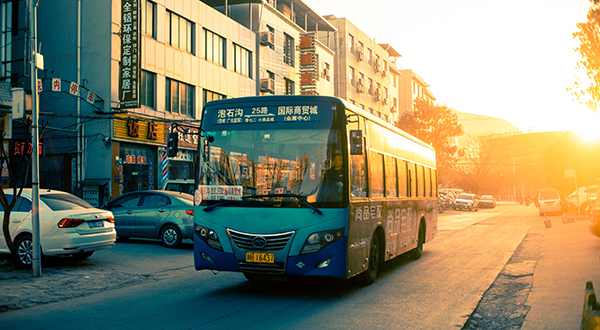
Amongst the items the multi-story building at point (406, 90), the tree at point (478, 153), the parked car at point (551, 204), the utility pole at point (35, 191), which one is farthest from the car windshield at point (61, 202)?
the tree at point (478, 153)

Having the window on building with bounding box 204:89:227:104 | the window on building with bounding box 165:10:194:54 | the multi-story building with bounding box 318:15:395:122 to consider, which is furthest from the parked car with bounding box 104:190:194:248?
the multi-story building with bounding box 318:15:395:122

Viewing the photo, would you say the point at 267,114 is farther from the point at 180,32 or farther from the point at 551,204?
the point at 551,204

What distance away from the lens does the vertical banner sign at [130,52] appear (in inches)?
877

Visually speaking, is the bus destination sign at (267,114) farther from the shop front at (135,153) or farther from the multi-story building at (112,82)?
the shop front at (135,153)

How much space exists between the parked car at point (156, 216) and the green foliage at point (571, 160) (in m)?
37.6

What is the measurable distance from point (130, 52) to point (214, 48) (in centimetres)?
811

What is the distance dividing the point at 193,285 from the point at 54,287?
86.8 inches

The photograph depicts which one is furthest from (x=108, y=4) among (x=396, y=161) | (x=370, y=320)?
(x=370, y=320)

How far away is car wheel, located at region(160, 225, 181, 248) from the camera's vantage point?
48.3 ft

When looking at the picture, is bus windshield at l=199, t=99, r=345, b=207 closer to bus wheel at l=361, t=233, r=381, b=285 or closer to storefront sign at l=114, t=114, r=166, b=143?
bus wheel at l=361, t=233, r=381, b=285

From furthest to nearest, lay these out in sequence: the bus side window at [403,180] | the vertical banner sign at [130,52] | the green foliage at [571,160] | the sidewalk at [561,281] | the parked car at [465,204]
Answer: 1. the parked car at [465,204]
2. the green foliage at [571,160]
3. the vertical banner sign at [130,52]
4. the bus side window at [403,180]
5. the sidewalk at [561,281]

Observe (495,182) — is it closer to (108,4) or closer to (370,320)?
(108,4)

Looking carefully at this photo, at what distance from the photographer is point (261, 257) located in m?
7.68

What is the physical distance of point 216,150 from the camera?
26.9 feet
